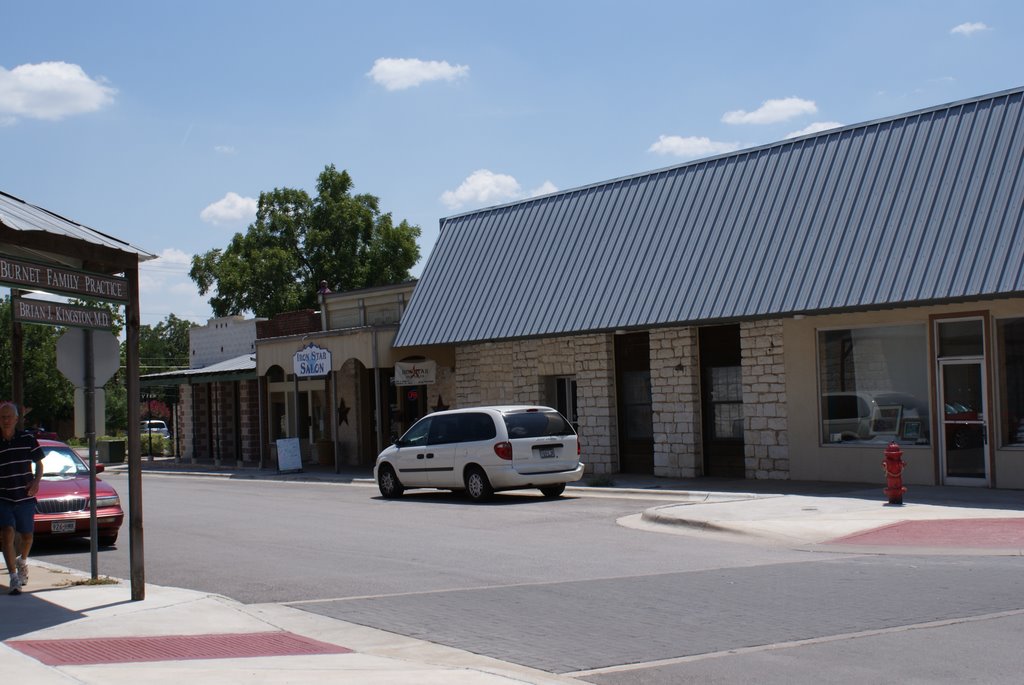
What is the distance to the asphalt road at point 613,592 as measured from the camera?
25.8 ft

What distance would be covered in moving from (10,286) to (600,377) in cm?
1670

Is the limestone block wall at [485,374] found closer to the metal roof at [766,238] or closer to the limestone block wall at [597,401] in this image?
the metal roof at [766,238]

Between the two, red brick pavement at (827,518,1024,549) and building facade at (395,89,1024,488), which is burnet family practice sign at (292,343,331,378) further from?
red brick pavement at (827,518,1024,549)

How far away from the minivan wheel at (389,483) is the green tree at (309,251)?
37.7m

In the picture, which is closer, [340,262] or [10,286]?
[10,286]

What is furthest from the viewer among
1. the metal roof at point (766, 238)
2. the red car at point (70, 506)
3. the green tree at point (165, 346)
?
the green tree at point (165, 346)

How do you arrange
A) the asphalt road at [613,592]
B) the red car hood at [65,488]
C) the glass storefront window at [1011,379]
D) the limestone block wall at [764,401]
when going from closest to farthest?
1. the asphalt road at [613,592]
2. the red car hood at [65,488]
3. the glass storefront window at [1011,379]
4. the limestone block wall at [764,401]

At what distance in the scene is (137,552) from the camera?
10586 mm

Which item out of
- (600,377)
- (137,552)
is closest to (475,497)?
(600,377)

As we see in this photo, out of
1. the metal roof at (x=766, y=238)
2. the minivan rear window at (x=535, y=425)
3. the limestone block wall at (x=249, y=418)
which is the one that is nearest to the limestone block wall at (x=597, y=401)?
the metal roof at (x=766, y=238)

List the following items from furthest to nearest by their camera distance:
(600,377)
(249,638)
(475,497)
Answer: (600,377)
(475,497)
(249,638)

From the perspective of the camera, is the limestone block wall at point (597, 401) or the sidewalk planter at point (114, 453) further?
the sidewalk planter at point (114, 453)

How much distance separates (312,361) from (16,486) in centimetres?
2075

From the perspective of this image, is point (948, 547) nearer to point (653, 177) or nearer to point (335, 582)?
point (335, 582)
